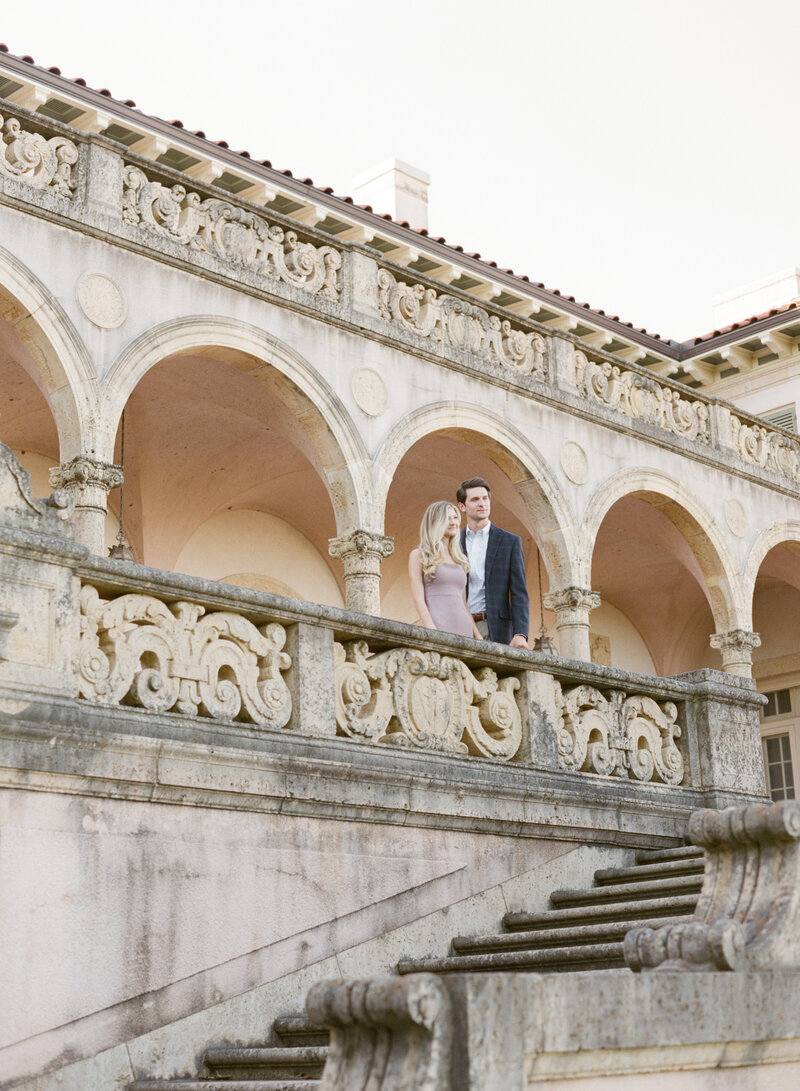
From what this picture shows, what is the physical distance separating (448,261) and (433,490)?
297cm

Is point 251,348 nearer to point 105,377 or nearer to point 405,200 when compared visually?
point 105,377

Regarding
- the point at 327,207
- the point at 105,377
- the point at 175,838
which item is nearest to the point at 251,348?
the point at 105,377

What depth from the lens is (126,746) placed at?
575 centimetres

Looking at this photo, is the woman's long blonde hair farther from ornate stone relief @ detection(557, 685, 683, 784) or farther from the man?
ornate stone relief @ detection(557, 685, 683, 784)

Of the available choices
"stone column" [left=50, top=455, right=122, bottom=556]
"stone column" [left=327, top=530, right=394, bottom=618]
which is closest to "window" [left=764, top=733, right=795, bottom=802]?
"stone column" [left=327, top=530, right=394, bottom=618]

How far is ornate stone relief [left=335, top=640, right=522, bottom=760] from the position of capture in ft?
22.8

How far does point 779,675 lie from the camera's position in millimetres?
22266

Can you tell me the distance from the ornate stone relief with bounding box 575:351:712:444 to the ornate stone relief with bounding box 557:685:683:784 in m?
8.30

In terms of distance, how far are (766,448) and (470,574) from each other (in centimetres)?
1106

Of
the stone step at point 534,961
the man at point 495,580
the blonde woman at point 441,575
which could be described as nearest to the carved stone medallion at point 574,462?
the man at point 495,580

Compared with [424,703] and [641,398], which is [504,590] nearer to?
[424,703]

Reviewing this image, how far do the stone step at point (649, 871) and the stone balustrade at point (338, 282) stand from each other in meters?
7.05

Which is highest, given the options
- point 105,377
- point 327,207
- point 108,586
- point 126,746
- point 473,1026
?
point 327,207

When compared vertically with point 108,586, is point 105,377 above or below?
above
